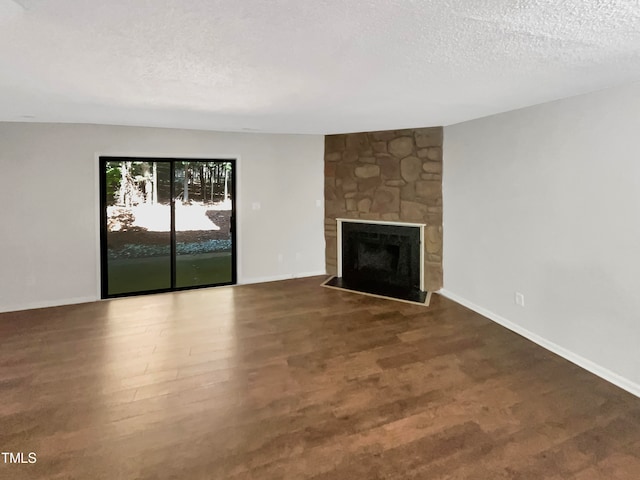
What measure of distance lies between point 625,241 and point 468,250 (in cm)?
183

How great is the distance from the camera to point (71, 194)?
4492 mm

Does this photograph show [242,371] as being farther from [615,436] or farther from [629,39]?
[629,39]

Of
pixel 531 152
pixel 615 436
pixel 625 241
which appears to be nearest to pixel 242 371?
pixel 615 436

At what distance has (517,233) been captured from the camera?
144 inches

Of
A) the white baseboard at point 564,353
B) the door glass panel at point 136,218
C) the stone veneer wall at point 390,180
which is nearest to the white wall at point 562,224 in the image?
the white baseboard at point 564,353

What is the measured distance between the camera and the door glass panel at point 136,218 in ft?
15.9

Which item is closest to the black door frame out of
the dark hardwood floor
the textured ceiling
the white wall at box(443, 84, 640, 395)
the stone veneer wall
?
the dark hardwood floor

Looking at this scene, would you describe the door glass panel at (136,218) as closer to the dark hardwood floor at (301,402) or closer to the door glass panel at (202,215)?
the door glass panel at (202,215)

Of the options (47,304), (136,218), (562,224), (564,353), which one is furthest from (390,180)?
(47,304)

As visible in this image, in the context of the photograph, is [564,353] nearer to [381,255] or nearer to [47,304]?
[381,255]

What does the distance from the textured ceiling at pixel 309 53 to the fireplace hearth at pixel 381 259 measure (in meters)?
2.02

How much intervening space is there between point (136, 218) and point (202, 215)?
891mm

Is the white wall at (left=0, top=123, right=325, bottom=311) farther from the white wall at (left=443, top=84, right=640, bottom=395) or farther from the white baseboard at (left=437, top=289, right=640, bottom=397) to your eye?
the white baseboard at (left=437, top=289, right=640, bottom=397)

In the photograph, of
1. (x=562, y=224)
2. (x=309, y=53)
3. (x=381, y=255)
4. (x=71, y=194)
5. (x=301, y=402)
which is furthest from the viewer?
(x=381, y=255)
